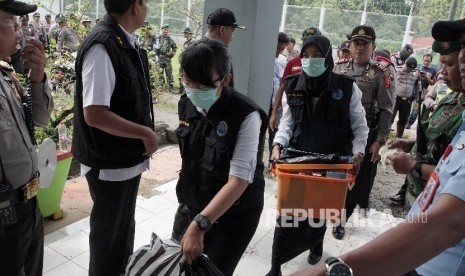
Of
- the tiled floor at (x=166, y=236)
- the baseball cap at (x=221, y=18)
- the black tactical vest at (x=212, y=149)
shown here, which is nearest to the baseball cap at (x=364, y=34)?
the baseball cap at (x=221, y=18)

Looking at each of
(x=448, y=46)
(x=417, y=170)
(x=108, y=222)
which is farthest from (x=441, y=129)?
(x=108, y=222)

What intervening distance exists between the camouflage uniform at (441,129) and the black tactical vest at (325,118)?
1.88ft

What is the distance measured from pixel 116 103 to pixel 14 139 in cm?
Answer: 60

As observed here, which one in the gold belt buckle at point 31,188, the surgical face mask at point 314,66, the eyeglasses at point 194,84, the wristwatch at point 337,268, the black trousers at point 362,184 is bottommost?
the black trousers at point 362,184

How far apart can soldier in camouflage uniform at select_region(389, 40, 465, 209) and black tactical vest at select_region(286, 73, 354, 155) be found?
0.55 meters

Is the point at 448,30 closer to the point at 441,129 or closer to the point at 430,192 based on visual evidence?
the point at 441,129

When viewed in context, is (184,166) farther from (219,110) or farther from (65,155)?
(65,155)

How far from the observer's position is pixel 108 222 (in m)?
2.15

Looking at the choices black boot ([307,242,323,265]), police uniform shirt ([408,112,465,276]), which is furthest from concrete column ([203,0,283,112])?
police uniform shirt ([408,112,465,276])

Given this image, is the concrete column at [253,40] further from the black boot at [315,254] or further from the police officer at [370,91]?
the black boot at [315,254]

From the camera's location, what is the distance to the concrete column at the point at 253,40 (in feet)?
11.2

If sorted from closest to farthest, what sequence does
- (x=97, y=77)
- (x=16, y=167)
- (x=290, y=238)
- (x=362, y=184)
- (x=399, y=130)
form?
(x=16, y=167) → (x=97, y=77) → (x=290, y=238) → (x=362, y=184) → (x=399, y=130)

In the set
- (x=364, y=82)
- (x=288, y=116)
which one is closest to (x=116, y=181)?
(x=288, y=116)

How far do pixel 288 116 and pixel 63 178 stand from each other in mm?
2041
